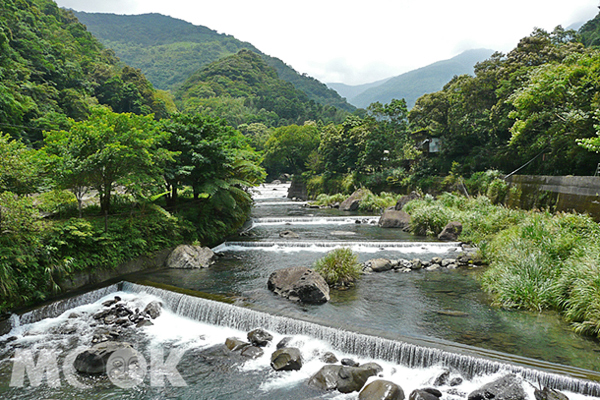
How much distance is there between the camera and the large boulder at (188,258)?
1301cm

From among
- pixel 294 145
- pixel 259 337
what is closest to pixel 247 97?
pixel 294 145

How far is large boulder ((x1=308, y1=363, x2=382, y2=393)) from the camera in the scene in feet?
19.8

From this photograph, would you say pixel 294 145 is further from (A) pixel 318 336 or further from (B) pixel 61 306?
(A) pixel 318 336

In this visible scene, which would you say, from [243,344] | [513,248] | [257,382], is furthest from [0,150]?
[513,248]

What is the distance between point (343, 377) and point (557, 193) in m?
14.3

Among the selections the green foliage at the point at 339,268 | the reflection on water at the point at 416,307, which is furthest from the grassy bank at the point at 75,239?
the green foliage at the point at 339,268

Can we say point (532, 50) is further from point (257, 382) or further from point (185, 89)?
point (185, 89)

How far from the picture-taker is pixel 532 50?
23625 mm

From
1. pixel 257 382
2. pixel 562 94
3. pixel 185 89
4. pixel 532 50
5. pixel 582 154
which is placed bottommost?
pixel 257 382

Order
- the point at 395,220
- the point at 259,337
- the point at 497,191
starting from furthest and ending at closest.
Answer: the point at 395,220 → the point at 497,191 → the point at 259,337

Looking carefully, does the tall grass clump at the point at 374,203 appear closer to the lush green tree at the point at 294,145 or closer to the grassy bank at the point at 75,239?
the grassy bank at the point at 75,239

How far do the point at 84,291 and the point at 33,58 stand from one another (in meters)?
33.2

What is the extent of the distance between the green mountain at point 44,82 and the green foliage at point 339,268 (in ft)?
49.2

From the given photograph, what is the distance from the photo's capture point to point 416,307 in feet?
29.1
